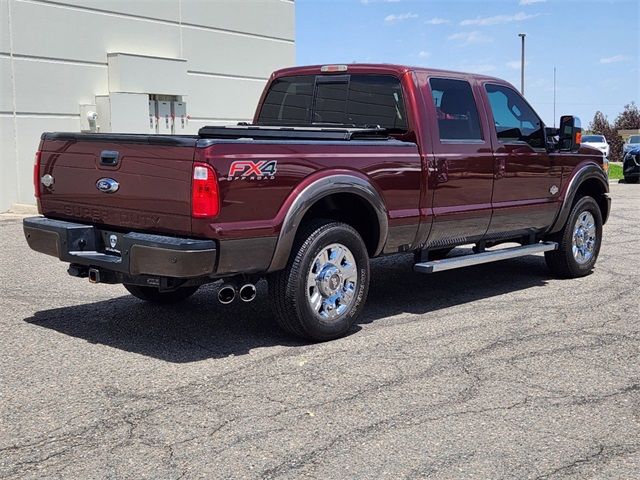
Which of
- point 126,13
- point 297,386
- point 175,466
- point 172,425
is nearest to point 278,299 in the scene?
point 297,386

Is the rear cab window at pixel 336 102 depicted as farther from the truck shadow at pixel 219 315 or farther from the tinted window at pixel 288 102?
the truck shadow at pixel 219 315

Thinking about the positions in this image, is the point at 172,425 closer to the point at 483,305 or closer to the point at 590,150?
the point at 483,305

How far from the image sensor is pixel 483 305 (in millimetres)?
7473

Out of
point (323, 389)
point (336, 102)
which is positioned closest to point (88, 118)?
point (336, 102)

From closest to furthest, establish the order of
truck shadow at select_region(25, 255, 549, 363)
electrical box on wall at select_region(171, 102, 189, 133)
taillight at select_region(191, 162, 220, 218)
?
taillight at select_region(191, 162, 220, 218) → truck shadow at select_region(25, 255, 549, 363) → electrical box on wall at select_region(171, 102, 189, 133)

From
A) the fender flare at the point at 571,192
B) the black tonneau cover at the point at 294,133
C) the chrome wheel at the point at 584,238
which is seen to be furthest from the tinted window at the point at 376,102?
the chrome wheel at the point at 584,238

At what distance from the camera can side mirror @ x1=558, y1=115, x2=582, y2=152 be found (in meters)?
8.30

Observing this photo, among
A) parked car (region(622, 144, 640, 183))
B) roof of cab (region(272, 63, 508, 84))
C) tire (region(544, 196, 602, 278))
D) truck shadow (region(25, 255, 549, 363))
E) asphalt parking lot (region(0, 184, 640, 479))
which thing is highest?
roof of cab (region(272, 63, 508, 84))

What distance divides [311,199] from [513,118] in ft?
10.1

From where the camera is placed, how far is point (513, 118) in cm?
802

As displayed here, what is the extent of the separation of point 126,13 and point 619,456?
14.5 m

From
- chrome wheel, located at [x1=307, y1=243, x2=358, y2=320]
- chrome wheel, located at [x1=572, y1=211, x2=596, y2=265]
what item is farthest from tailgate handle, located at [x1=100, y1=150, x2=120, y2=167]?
chrome wheel, located at [x1=572, y1=211, x2=596, y2=265]

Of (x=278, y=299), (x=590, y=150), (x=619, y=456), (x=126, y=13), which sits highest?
(x=126, y=13)

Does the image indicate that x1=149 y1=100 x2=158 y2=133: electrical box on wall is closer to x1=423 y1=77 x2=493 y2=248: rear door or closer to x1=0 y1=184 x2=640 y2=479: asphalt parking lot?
x1=0 y1=184 x2=640 y2=479: asphalt parking lot
